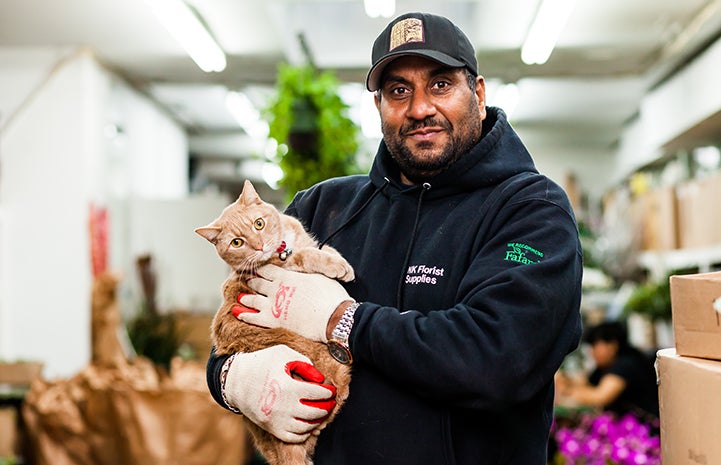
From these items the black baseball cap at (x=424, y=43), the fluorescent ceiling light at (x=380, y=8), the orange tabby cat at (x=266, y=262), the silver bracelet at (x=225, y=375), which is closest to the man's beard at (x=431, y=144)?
the black baseball cap at (x=424, y=43)

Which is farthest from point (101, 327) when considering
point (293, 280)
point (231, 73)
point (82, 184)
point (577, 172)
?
point (577, 172)

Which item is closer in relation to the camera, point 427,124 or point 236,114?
point 427,124

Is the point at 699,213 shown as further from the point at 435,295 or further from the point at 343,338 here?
the point at 343,338

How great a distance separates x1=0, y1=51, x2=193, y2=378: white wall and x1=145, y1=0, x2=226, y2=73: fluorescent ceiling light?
0.93 metres

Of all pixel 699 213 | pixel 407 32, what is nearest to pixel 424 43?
pixel 407 32

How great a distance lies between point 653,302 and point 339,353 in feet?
16.0

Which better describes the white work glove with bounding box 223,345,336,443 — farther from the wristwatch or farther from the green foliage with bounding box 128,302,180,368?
the green foliage with bounding box 128,302,180,368

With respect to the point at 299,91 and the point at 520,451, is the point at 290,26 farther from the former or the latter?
the point at 520,451

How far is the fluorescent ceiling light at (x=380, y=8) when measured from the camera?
475 centimetres

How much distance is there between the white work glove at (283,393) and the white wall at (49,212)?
4989 millimetres

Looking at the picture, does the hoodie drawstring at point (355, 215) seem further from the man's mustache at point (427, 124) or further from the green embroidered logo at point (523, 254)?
the green embroidered logo at point (523, 254)

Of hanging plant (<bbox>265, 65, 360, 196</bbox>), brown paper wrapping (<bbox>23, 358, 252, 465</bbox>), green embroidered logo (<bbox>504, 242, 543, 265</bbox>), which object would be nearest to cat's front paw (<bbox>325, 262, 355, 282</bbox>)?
green embroidered logo (<bbox>504, 242, 543, 265</bbox>)

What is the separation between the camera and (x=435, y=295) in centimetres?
154

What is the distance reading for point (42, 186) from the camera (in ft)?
20.5
